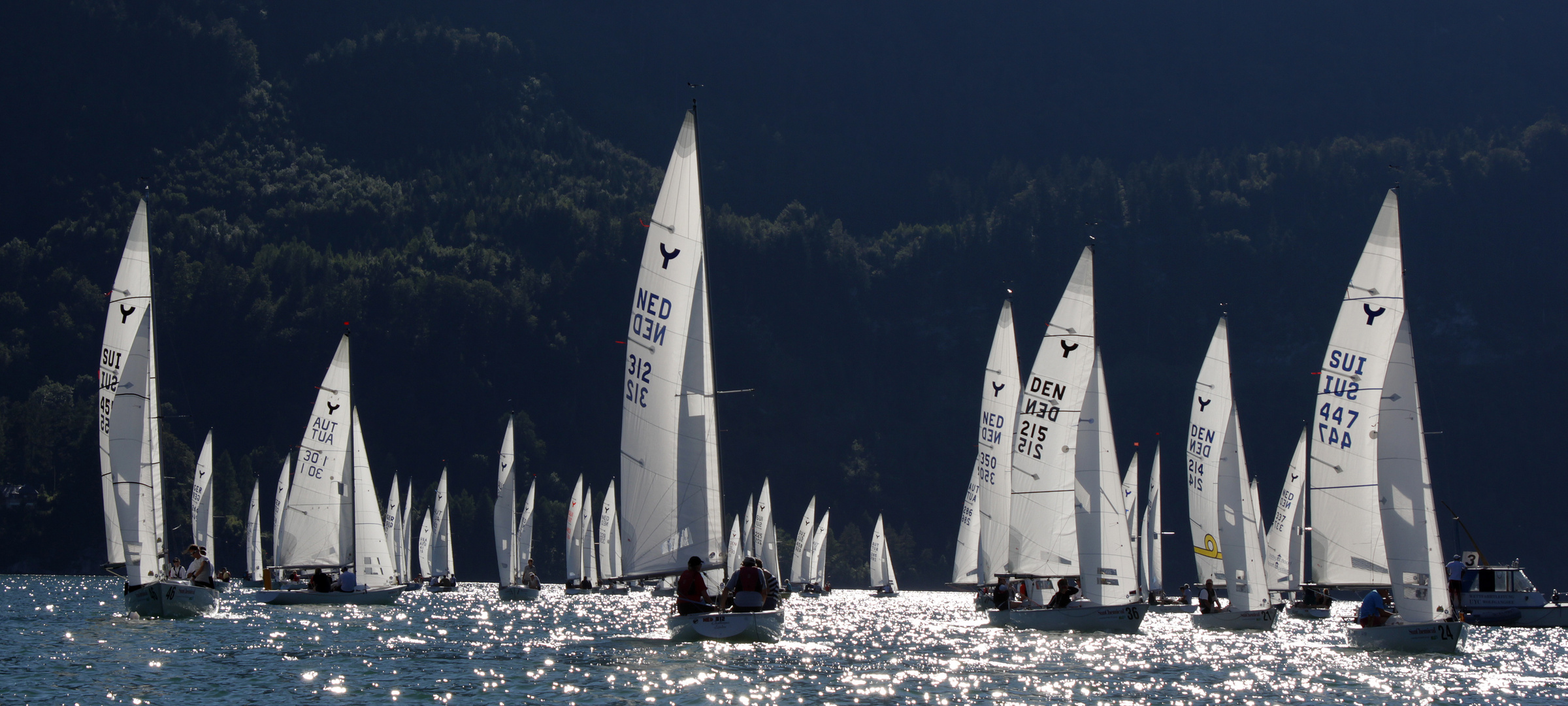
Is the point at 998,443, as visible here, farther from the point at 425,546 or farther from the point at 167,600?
the point at 425,546

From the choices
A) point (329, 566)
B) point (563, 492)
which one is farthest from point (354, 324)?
point (329, 566)

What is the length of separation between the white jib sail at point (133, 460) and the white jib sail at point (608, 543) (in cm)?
4076

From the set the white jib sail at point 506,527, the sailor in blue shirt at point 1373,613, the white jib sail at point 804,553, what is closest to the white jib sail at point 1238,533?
the sailor in blue shirt at point 1373,613

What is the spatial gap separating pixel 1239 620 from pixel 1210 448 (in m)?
5.71

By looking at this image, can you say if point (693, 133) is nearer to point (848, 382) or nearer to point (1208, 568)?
point (1208, 568)

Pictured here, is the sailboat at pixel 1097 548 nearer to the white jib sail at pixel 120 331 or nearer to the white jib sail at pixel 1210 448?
the white jib sail at pixel 1210 448

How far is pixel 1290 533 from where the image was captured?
160 ft

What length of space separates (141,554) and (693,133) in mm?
17979

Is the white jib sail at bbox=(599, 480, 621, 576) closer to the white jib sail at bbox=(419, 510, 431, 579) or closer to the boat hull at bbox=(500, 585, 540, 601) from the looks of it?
the boat hull at bbox=(500, 585, 540, 601)

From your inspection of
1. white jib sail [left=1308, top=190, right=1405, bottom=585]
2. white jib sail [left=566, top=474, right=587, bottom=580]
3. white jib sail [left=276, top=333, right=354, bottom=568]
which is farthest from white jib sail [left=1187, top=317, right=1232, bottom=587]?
white jib sail [left=566, top=474, right=587, bottom=580]

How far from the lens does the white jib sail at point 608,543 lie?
7681 cm

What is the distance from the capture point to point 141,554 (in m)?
35.6

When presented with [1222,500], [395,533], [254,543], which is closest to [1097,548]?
[1222,500]

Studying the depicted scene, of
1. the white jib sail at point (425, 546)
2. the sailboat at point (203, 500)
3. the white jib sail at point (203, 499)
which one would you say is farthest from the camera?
the white jib sail at point (425, 546)
